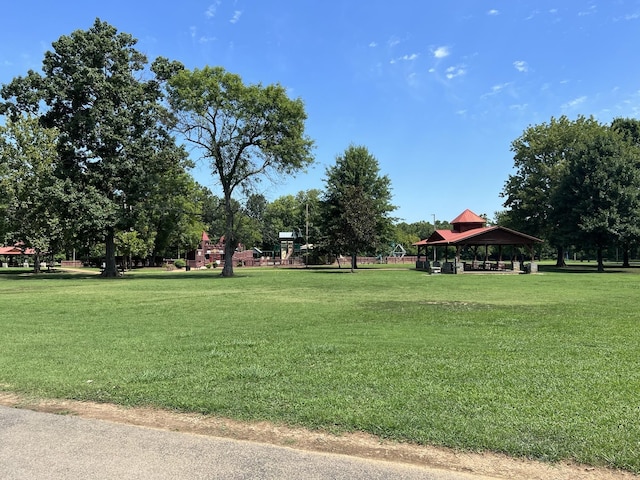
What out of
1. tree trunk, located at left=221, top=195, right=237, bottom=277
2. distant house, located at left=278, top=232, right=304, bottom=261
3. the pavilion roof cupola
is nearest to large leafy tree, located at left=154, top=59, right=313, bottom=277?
tree trunk, located at left=221, top=195, right=237, bottom=277

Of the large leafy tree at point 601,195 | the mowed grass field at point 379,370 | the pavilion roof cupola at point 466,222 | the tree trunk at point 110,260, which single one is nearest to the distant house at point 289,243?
the pavilion roof cupola at point 466,222

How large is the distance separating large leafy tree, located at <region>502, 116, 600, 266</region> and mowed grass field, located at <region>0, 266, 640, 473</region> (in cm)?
4710

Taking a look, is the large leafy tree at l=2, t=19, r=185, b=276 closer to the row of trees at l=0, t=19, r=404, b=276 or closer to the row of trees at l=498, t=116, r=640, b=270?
the row of trees at l=0, t=19, r=404, b=276

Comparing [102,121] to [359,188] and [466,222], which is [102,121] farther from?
[466,222]

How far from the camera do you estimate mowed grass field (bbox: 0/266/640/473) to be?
14.7 ft

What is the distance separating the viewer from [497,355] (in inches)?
297

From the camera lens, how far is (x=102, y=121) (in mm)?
37562

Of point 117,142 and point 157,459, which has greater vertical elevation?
point 117,142

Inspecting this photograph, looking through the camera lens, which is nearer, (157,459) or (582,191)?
(157,459)

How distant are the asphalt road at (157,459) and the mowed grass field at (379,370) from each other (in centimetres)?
66

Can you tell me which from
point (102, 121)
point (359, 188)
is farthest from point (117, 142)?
point (359, 188)

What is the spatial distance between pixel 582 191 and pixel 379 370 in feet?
153

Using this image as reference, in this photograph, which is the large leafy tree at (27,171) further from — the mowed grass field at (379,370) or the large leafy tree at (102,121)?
the mowed grass field at (379,370)

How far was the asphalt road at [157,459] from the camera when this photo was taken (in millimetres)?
3635
